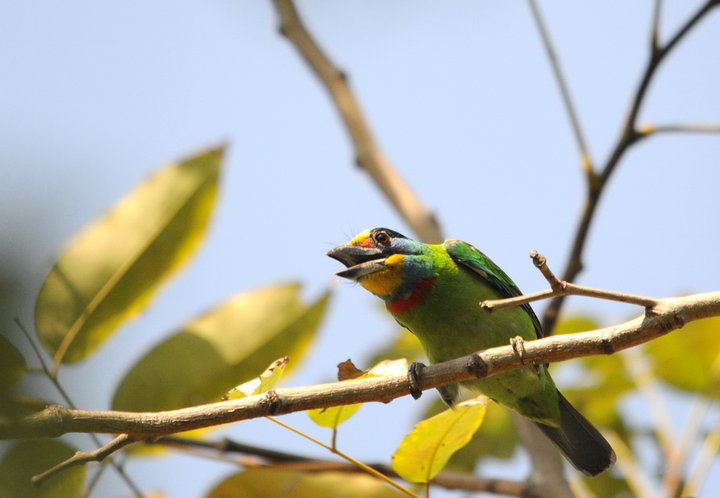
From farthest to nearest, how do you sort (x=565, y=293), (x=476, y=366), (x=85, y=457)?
(x=476, y=366) < (x=565, y=293) < (x=85, y=457)

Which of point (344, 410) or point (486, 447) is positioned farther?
point (486, 447)

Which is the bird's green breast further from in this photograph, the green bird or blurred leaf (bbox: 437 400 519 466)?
blurred leaf (bbox: 437 400 519 466)

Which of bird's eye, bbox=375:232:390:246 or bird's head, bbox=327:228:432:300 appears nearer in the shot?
bird's head, bbox=327:228:432:300

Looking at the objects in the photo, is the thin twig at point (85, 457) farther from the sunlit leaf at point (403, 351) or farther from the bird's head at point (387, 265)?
the sunlit leaf at point (403, 351)

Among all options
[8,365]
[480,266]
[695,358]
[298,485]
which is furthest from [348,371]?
[695,358]

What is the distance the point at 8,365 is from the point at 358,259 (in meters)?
2.87

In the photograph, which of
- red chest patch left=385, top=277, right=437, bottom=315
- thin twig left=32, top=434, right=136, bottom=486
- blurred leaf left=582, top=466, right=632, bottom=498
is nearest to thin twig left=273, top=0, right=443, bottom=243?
red chest patch left=385, top=277, right=437, bottom=315

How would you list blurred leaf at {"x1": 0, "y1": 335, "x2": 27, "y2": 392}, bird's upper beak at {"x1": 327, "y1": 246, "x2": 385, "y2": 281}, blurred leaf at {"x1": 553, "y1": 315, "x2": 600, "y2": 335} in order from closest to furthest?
1. blurred leaf at {"x1": 0, "y1": 335, "x2": 27, "y2": 392}
2. bird's upper beak at {"x1": 327, "y1": 246, "x2": 385, "y2": 281}
3. blurred leaf at {"x1": 553, "y1": 315, "x2": 600, "y2": 335}

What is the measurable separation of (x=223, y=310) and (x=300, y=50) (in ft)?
5.50

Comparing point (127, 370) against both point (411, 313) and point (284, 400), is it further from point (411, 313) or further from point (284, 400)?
point (411, 313)

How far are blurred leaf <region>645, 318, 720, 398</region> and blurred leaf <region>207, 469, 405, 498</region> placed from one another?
1704 mm

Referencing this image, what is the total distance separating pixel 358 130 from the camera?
13.2 feet

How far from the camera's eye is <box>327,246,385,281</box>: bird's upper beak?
11.4 ft

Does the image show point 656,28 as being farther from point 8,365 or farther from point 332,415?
point 8,365
